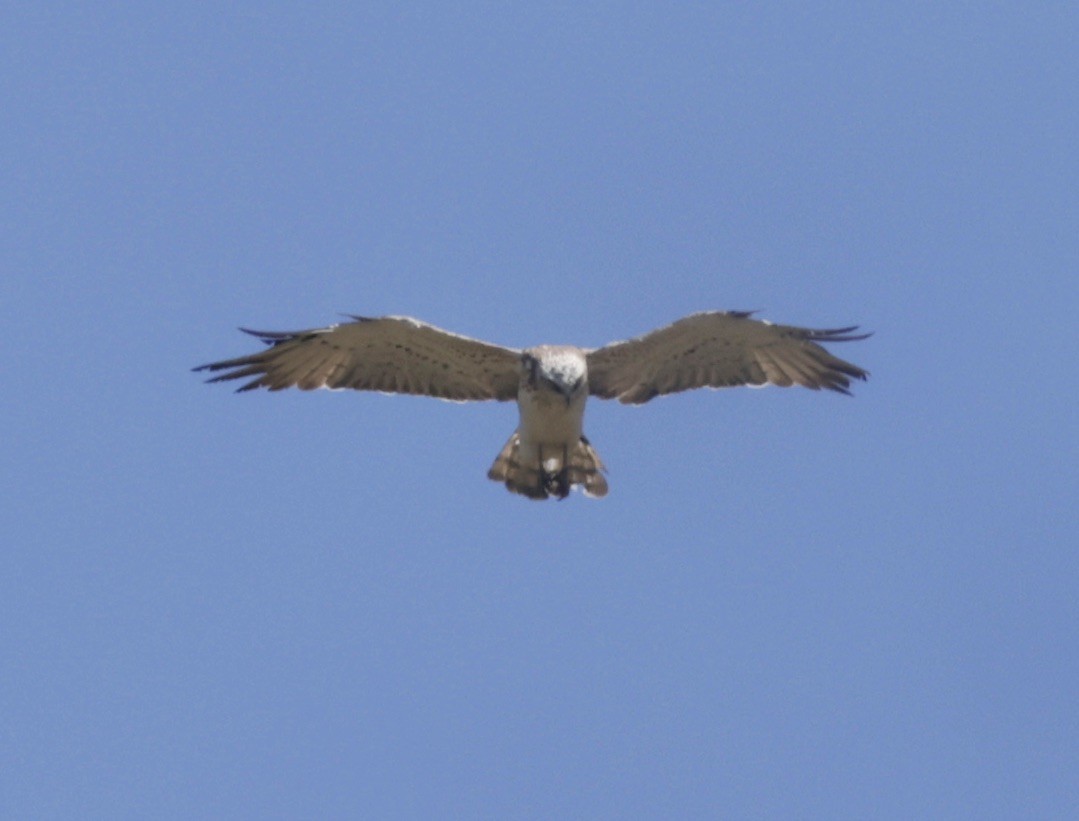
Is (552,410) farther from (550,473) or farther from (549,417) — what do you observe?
(550,473)

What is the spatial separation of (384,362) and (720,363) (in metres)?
3.33

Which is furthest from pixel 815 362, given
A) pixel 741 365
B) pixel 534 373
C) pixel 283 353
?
pixel 283 353

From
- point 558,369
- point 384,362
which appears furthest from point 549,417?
point 384,362

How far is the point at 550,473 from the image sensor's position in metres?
16.8

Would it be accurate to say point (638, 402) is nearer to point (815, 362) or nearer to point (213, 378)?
point (815, 362)

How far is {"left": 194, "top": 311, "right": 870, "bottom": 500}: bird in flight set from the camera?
16.4 m

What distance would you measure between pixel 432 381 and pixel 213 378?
2162 mm

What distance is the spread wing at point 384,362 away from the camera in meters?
16.5

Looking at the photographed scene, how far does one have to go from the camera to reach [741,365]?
1727cm

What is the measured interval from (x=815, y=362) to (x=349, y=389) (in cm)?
462

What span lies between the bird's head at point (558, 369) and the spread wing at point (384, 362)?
49 centimetres

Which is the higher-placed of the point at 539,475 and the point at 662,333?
the point at 662,333

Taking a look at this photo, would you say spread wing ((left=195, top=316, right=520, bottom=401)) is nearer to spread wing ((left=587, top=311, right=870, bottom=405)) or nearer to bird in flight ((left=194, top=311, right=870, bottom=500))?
bird in flight ((left=194, top=311, right=870, bottom=500))

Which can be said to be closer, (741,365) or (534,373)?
(534,373)
